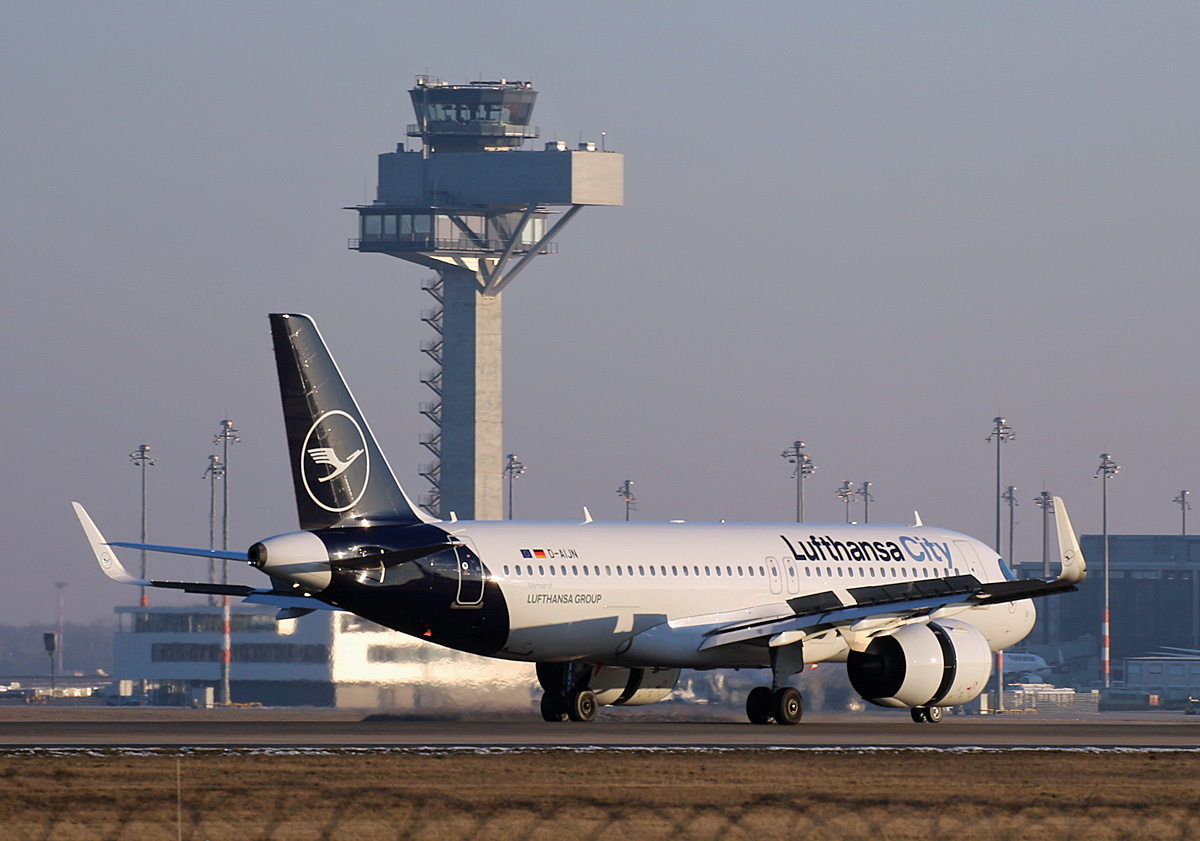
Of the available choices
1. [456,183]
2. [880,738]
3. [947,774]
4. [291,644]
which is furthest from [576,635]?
[456,183]

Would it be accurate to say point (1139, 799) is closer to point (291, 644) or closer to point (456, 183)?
point (291, 644)

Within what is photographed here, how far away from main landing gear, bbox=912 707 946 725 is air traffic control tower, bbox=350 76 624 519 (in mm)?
79587

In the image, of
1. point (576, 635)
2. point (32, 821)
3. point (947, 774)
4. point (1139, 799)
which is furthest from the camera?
point (576, 635)

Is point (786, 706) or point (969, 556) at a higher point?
point (969, 556)

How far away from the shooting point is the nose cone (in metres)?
34.0

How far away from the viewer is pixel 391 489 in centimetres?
3634

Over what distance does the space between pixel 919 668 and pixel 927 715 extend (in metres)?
2.41

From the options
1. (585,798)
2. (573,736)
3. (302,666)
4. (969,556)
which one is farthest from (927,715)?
(302,666)

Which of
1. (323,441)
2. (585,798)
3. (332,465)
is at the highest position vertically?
(323,441)

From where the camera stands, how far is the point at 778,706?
128 ft

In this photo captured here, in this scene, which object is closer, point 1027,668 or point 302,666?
point 302,666

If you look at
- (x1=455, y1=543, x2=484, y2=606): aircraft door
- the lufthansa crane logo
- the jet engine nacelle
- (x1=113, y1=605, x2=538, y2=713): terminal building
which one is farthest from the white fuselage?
(x1=113, y1=605, x2=538, y2=713): terminal building

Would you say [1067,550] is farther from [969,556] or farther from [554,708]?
[554,708]

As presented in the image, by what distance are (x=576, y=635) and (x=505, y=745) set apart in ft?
26.8
